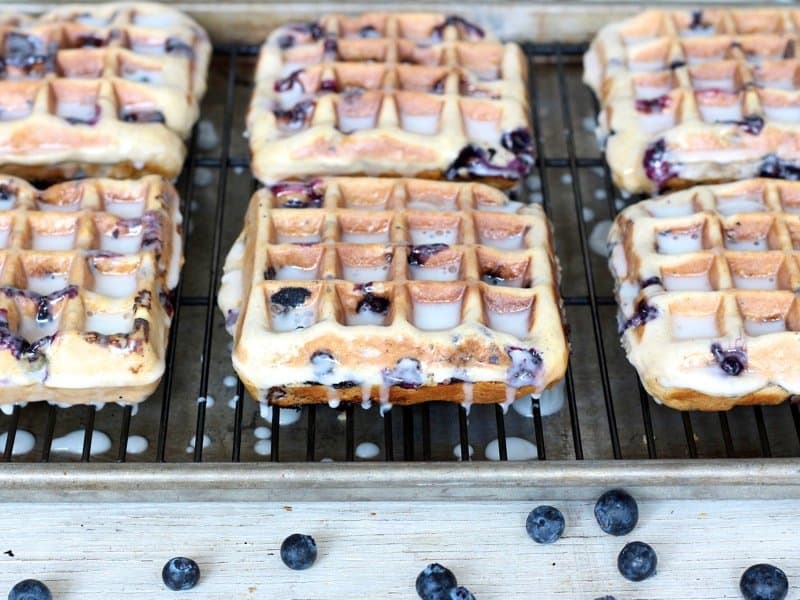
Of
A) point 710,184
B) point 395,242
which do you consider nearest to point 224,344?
point 395,242

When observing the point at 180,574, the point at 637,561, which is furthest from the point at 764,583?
the point at 180,574

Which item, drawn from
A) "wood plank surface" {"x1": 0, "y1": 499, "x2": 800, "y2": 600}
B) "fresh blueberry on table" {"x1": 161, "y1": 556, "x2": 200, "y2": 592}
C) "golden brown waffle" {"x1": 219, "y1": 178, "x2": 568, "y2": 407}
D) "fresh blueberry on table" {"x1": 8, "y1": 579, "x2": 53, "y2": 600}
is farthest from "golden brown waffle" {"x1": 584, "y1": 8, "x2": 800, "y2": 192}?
"fresh blueberry on table" {"x1": 8, "y1": 579, "x2": 53, "y2": 600}

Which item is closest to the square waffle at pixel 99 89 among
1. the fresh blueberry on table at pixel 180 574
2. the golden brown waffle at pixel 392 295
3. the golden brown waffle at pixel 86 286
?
the golden brown waffle at pixel 86 286

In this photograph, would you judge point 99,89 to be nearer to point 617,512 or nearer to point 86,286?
point 86,286

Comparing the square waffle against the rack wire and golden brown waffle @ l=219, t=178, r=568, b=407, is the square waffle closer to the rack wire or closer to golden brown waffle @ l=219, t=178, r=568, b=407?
the rack wire

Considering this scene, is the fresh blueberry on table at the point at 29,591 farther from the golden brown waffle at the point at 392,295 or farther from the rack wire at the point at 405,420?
the golden brown waffle at the point at 392,295

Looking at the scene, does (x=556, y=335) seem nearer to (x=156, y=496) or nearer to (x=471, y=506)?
(x=471, y=506)
